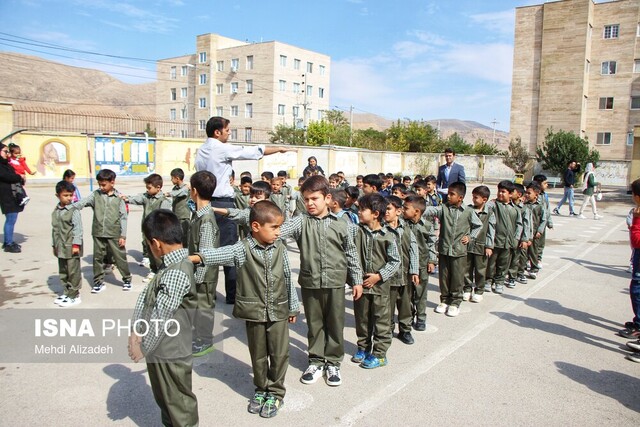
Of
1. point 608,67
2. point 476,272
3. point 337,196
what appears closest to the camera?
point 337,196

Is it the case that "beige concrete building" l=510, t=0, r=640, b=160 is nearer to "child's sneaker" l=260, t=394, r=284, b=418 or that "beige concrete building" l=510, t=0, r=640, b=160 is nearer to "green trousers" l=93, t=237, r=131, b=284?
"green trousers" l=93, t=237, r=131, b=284

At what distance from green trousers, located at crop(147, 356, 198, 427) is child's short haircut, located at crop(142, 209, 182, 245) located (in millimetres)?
745

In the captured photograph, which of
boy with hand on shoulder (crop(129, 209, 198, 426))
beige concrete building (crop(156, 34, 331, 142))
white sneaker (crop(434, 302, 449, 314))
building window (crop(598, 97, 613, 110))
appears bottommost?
white sneaker (crop(434, 302, 449, 314))

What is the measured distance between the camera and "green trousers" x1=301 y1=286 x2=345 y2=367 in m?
3.89

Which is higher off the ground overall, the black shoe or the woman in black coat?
the woman in black coat

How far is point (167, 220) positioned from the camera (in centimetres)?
293

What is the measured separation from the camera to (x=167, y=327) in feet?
9.21

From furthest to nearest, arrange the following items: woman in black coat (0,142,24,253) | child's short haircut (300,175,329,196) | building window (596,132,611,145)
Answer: building window (596,132,611,145) < woman in black coat (0,142,24,253) < child's short haircut (300,175,329,196)

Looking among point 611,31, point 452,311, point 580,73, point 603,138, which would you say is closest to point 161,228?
point 452,311

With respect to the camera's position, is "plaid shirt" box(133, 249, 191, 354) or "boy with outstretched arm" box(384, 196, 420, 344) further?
"boy with outstretched arm" box(384, 196, 420, 344)

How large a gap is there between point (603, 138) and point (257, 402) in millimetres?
50353

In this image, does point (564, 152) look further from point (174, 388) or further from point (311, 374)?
point (174, 388)

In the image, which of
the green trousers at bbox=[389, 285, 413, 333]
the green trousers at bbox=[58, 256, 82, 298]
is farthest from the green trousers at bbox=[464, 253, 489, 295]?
the green trousers at bbox=[58, 256, 82, 298]

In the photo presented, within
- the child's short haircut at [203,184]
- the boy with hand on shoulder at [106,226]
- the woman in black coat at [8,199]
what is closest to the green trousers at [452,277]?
the child's short haircut at [203,184]
